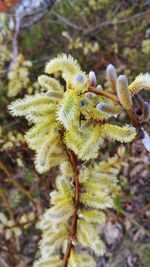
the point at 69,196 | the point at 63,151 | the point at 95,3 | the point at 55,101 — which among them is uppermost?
the point at 95,3

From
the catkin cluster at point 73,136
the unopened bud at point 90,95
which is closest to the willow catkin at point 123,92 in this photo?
the catkin cluster at point 73,136

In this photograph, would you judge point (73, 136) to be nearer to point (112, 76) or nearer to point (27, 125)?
point (112, 76)

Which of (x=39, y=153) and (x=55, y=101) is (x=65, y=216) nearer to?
(x=39, y=153)

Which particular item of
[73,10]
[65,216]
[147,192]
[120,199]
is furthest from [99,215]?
[73,10]

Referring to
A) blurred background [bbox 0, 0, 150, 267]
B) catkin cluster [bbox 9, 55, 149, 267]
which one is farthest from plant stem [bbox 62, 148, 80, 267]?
blurred background [bbox 0, 0, 150, 267]

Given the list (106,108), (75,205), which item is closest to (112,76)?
(106,108)

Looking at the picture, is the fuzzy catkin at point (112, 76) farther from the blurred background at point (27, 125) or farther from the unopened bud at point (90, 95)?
the blurred background at point (27, 125)
